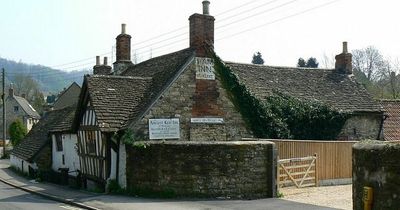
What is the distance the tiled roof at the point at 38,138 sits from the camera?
3058cm

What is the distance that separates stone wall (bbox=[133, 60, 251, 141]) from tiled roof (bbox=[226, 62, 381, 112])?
272cm

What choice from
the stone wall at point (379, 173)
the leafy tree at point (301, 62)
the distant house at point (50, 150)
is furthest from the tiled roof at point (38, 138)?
the leafy tree at point (301, 62)

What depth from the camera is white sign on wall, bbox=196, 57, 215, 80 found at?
21.7 meters

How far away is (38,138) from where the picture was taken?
33250mm

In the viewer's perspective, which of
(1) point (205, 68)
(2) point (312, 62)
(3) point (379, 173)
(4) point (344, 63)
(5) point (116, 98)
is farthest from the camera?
(2) point (312, 62)

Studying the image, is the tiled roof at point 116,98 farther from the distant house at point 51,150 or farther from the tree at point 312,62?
the tree at point 312,62

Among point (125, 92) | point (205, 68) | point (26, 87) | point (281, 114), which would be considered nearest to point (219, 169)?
point (205, 68)

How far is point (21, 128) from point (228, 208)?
48.7 metres

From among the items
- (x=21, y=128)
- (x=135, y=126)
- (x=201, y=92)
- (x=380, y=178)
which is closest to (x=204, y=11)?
(x=201, y=92)

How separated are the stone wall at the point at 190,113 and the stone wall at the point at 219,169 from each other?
2.70 metres

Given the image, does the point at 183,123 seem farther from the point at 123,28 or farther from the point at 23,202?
the point at 123,28

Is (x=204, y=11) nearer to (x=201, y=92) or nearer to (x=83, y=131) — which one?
(x=201, y=92)

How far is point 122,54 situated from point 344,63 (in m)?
14.6

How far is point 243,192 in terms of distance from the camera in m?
17.1
